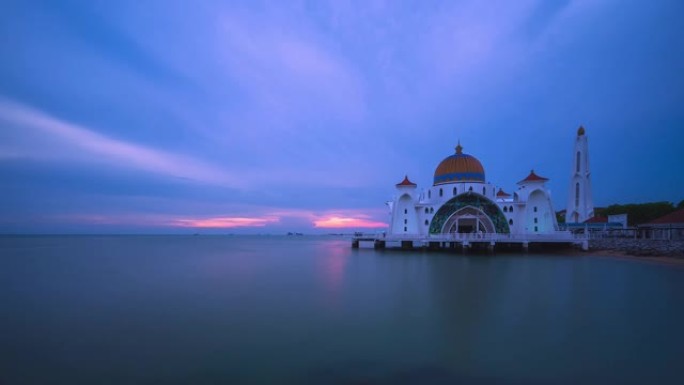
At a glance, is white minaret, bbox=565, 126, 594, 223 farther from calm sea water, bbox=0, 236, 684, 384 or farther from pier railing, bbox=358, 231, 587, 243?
calm sea water, bbox=0, 236, 684, 384

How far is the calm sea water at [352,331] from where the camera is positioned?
6141 mm

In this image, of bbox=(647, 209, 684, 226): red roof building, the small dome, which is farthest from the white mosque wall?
bbox=(647, 209, 684, 226): red roof building

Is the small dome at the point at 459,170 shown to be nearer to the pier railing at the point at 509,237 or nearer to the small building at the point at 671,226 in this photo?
the pier railing at the point at 509,237

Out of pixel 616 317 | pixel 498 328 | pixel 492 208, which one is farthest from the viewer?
pixel 492 208

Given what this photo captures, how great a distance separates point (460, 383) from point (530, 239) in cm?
2533

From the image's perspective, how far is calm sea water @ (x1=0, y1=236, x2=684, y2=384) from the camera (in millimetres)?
6141

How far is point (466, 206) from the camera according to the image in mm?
31125

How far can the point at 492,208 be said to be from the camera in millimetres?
30844

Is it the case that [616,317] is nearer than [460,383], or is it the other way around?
[460,383]

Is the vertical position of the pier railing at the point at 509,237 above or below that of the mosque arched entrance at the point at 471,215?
below

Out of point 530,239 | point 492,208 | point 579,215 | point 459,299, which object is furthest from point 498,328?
point 579,215

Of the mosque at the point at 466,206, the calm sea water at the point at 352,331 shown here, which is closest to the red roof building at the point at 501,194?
the mosque at the point at 466,206

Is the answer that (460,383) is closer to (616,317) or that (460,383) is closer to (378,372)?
(378,372)

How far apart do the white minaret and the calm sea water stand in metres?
28.3
